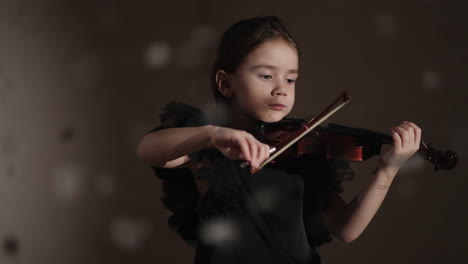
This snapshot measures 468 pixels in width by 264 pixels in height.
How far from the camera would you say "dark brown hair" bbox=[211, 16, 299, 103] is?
788 mm

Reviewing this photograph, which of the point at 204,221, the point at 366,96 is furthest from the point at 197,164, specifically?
the point at 366,96

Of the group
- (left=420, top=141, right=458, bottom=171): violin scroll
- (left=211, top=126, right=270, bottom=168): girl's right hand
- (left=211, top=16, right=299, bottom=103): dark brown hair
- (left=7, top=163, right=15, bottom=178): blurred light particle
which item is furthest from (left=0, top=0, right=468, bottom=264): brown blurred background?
(left=211, top=126, right=270, bottom=168): girl's right hand

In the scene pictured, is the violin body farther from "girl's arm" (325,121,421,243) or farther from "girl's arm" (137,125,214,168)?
"girl's arm" (137,125,214,168)

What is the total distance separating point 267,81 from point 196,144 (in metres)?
0.18

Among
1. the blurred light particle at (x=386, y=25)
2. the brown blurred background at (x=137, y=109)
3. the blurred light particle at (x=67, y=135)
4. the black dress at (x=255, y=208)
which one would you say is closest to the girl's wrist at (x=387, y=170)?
the black dress at (x=255, y=208)

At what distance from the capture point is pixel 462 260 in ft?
3.34

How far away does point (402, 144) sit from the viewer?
0.77 metres

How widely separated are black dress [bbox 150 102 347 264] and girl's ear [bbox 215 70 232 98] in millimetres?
63

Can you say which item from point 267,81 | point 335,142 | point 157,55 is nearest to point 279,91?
point 267,81

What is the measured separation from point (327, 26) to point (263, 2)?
0.80ft

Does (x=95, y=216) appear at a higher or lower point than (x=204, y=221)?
lower

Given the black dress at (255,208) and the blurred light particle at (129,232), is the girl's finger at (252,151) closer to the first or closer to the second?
the black dress at (255,208)

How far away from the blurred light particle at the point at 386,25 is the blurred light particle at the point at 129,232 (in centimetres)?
84

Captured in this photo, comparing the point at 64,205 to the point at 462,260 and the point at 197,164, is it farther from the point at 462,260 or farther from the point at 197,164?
the point at 462,260
